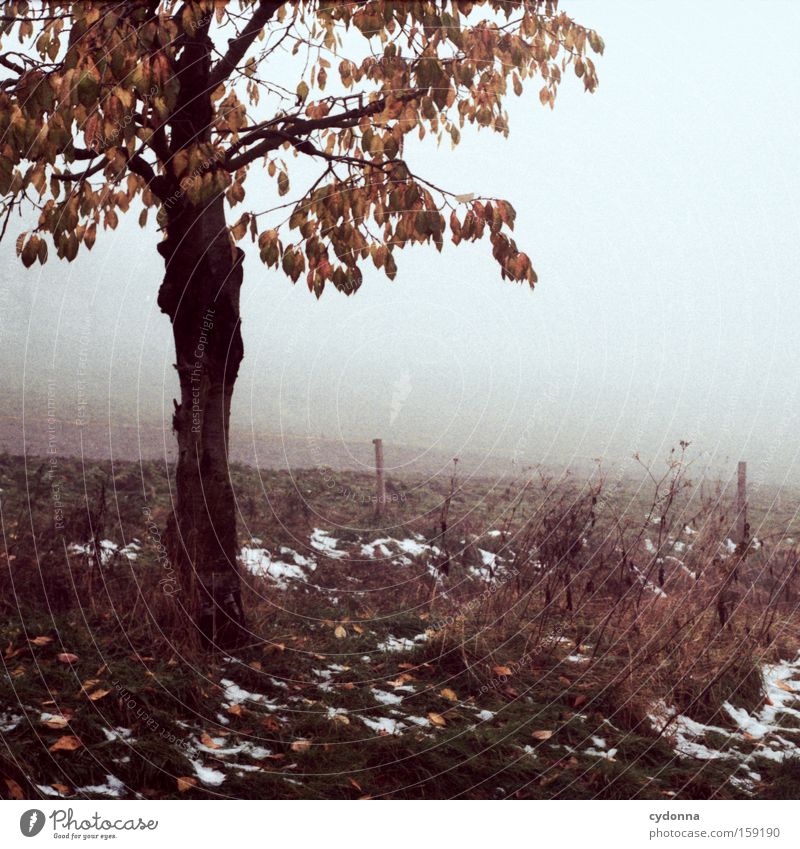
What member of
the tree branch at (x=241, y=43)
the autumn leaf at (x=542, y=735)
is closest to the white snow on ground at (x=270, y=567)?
the autumn leaf at (x=542, y=735)

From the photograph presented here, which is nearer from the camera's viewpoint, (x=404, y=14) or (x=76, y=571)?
(x=404, y=14)

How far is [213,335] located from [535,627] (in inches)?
118

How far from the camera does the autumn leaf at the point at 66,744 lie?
4.19 metres

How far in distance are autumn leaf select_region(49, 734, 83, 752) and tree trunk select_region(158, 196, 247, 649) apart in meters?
1.15

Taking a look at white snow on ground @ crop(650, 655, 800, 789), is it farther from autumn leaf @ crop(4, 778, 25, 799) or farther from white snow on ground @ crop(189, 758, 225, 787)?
autumn leaf @ crop(4, 778, 25, 799)

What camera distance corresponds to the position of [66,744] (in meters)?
4.20

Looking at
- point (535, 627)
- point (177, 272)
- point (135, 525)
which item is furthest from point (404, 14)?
point (135, 525)

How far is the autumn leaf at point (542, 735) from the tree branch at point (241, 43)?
14.7ft

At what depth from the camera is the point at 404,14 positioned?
16.8ft

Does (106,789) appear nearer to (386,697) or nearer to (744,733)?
(386,697)

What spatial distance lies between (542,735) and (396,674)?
999mm

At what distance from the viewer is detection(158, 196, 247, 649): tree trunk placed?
5.34m

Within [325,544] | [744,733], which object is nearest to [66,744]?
[744,733]
